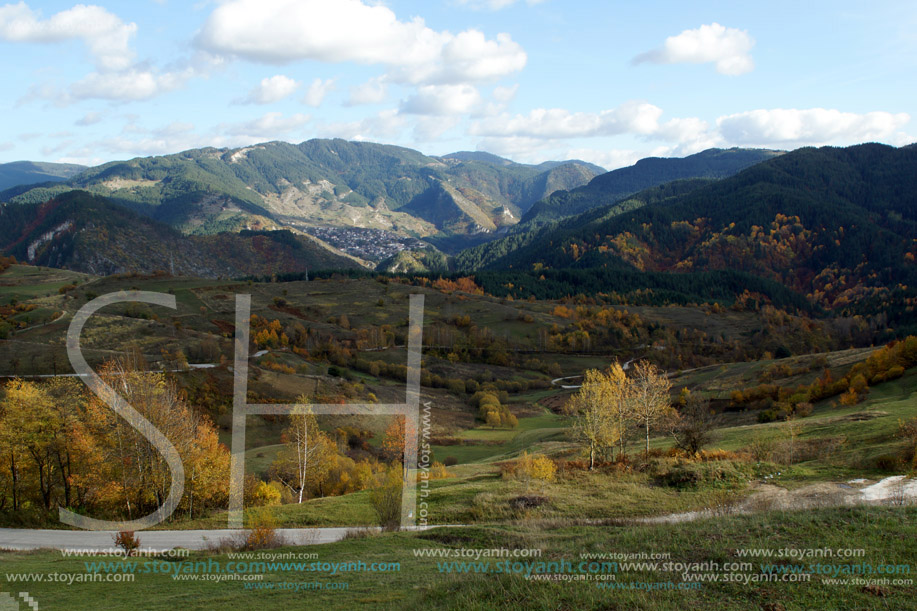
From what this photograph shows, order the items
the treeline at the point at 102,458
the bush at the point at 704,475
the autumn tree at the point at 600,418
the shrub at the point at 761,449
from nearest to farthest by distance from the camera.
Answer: the bush at the point at 704,475, the shrub at the point at 761,449, the treeline at the point at 102,458, the autumn tree at the point at 600,418

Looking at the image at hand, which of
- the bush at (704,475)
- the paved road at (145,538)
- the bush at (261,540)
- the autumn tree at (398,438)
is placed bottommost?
the autumn tree at (398,438)

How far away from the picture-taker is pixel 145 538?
30766 millimetres

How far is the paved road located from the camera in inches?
1136

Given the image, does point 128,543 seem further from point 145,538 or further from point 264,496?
point 264,496

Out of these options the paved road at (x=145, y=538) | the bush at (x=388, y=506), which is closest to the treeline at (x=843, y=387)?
the bush at (x=388, y=506)

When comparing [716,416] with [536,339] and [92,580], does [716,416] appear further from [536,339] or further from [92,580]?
[536,339]

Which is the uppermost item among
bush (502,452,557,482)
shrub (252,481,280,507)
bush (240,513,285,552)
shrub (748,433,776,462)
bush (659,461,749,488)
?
shrub (748,433,776,462)

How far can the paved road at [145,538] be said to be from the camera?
28.8m

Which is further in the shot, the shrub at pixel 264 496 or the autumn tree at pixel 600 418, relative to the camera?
the autumn tree at pixel 600 418

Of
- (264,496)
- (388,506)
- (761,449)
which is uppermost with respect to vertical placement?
(761,449)

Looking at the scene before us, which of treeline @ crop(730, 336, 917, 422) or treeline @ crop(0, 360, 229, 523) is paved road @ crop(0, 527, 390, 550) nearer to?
treeline @ crop(0, 360, 229, 523)

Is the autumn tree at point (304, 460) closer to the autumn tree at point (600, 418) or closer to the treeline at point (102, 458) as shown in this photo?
the treeline at point (102, 458)

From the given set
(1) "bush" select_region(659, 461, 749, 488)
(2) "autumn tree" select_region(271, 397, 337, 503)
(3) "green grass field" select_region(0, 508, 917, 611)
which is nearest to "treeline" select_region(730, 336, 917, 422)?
(1) "bush" select_region(659, 461, 749, 488)

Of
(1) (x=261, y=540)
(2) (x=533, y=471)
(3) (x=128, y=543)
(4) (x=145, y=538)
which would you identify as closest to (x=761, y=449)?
(2) (x=533, y=471)
